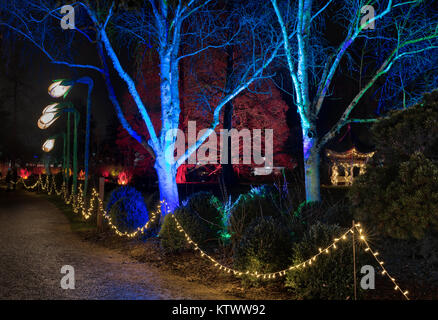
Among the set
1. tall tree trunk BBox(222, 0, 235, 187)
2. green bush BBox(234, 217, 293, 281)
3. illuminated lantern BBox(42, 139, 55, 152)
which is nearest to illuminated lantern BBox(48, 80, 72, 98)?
illuminated lantern BBox(42, 139, 55, 152)

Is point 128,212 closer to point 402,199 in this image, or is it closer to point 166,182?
point 166,182

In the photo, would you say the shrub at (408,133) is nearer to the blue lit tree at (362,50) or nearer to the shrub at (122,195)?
the blue lit tree at (362,50)

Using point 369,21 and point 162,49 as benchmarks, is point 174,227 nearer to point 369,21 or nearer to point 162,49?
point 162,49

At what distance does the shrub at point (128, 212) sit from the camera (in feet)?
31.2

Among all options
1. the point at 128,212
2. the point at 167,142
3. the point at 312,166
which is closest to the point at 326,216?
the point at 312,166

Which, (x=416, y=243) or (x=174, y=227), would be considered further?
(x=174, y=227)

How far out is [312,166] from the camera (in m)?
9.91

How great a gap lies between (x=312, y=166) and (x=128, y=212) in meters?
5.20

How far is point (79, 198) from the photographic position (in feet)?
49.4

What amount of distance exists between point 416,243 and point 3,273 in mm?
7081

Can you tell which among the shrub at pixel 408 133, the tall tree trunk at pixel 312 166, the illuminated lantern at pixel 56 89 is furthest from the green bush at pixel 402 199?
the illuminated lantern at pixel 56 89

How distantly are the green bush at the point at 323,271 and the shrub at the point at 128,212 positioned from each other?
541 centimetres

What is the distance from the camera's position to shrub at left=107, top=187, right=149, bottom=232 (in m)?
9.51
